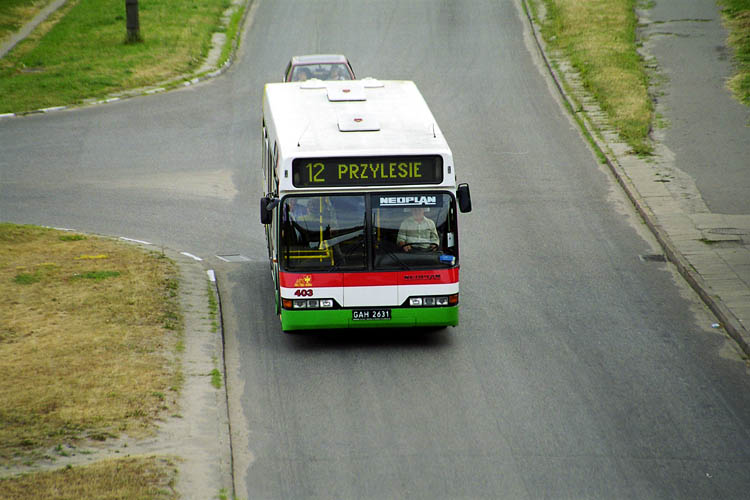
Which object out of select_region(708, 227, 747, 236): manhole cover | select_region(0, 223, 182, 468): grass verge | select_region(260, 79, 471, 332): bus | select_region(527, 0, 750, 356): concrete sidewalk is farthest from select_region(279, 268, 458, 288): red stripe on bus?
select_region(708, 227, 747, 236): manhole cover

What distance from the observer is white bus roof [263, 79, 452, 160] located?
13398mm

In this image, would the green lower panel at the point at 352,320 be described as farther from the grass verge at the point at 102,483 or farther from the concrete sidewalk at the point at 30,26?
the concrete sidewalk at the point at 30,26

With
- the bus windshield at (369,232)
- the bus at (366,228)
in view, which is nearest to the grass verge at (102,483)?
the bus at (366,228)

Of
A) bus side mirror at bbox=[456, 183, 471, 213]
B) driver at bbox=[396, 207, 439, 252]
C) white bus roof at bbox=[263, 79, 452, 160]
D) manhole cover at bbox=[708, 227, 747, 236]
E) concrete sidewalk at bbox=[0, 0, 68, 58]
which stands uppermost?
white bus roof at bbox=[263, 79, 452, 160]

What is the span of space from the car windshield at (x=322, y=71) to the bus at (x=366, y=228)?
14.8 metres

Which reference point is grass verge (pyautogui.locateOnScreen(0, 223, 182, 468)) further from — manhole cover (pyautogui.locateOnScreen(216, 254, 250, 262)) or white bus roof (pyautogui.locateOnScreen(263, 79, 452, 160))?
white bus roof (pyautogui.locateOnScreen(263, 79, 452, 160))

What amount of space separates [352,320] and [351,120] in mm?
2977

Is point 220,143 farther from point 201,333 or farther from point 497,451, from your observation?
point 497,451

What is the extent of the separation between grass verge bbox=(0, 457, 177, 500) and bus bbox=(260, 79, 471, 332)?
4.15 metres

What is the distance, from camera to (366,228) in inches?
527

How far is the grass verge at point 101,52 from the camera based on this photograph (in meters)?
30.8

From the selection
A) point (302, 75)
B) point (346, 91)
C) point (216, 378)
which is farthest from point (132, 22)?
point (216, 378)

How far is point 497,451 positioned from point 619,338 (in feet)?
14.5

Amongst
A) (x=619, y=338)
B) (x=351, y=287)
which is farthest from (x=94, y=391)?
(x=619, y=338)
